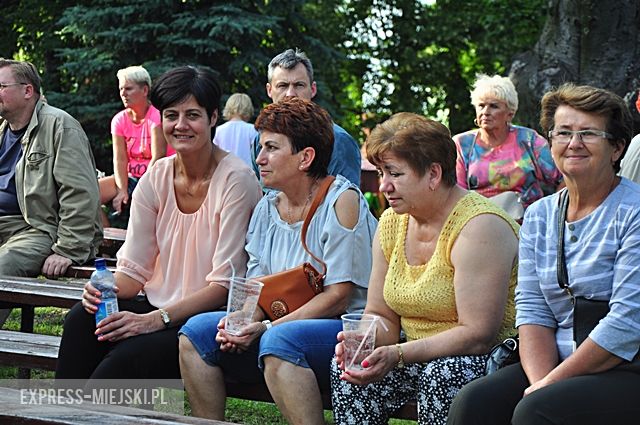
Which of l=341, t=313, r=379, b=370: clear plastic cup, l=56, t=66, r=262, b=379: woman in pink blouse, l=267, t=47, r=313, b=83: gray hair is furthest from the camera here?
l=267, t=47, r=313, b=83: gray hair

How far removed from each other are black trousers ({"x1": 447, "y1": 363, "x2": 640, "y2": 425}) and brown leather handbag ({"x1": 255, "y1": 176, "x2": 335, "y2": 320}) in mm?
1076

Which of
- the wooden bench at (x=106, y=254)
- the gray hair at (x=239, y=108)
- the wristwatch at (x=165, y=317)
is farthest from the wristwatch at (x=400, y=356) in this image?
the gray hair at (x=239, y=108)

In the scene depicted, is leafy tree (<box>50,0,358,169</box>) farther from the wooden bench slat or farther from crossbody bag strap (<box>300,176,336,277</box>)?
crossbody bag strap (<box>300,176,336,277</box>)

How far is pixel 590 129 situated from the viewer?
3.61 meters

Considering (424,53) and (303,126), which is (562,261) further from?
(424,53)

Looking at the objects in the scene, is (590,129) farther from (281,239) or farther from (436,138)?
(281,239)

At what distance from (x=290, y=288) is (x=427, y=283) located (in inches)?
28.1

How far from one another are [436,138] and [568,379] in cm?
109

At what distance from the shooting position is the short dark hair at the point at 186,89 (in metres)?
4.94

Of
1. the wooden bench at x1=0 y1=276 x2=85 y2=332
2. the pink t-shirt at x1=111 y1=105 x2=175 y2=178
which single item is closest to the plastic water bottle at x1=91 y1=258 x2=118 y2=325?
the wooden bench at x1=0 y1=276 x2=85 y2=332

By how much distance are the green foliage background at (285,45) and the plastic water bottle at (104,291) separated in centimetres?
910

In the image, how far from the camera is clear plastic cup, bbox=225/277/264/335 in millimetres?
4208

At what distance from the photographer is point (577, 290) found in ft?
12.0

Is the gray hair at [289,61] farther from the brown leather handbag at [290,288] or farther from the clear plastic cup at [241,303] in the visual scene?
the clear plastic cup at [241,303]
